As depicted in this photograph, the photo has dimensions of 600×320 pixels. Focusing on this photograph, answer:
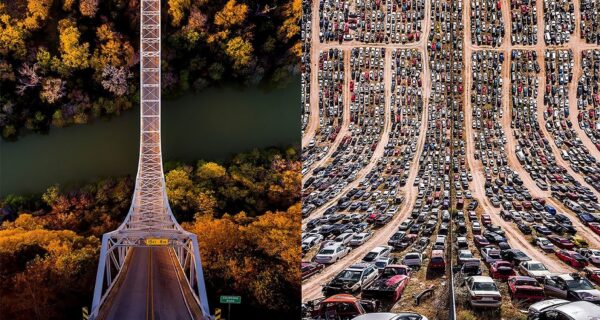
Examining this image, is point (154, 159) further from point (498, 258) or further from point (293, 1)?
point (498, 258)

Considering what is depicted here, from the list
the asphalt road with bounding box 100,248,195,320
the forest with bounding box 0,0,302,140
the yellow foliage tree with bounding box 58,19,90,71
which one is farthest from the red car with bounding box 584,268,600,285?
the yellow foliage tree with bounding box 58,19,90,71

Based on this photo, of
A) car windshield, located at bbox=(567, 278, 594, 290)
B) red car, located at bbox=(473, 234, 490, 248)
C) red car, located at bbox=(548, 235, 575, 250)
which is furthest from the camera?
red car, located at bbox=(473, 234, 490, 248)

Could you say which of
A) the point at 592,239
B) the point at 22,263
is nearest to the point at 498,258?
the point at 592,239

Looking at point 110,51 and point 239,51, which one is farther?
point 239,51

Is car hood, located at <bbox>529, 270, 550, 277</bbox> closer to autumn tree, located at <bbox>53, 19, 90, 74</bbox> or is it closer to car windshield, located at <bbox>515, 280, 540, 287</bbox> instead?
car windshield, located at <bbox>515, 280, 540, 287</bbox>

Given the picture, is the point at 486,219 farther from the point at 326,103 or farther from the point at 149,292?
the point at 149,292

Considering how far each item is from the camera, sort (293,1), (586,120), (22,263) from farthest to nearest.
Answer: (586,120), (293,1), (22,263)

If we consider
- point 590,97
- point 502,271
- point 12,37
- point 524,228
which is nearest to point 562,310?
point 502,271
